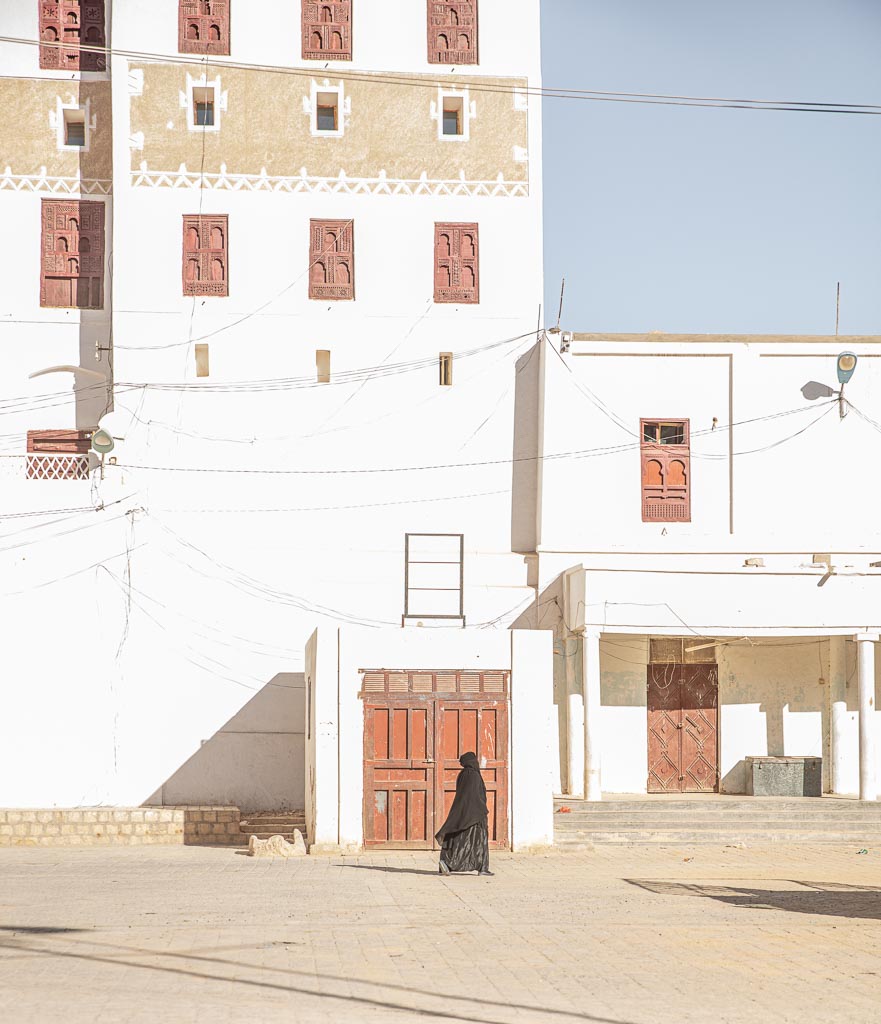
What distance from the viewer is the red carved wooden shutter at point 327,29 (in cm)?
2575

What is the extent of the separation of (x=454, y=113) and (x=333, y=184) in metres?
2.62

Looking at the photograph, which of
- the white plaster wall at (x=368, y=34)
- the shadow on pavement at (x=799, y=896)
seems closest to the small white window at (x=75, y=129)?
the white plaster wall at (x=368, y=34)

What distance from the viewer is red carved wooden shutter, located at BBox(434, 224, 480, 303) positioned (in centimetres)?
2525

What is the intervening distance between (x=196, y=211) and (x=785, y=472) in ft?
36.0

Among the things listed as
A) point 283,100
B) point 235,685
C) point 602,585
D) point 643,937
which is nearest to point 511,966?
point 643,937

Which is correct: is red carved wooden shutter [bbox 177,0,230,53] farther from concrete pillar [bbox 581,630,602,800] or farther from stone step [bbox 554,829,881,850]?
stone step [bbox 554,829,881,850]

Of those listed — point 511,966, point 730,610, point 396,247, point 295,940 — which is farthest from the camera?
point 396,247

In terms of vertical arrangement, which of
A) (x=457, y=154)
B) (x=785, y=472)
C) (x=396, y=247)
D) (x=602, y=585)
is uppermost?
(x=457, y=154)

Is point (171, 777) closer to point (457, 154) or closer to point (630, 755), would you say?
point (630, 755)

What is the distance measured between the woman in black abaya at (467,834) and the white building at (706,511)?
25.0 ft

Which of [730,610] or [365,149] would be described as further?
[365,149]

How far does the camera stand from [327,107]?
84.6 ft

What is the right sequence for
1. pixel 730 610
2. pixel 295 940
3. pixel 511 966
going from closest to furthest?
pixel 511 966 → pixel 295 940 → pixel 730 610

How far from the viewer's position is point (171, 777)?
23312 mm
